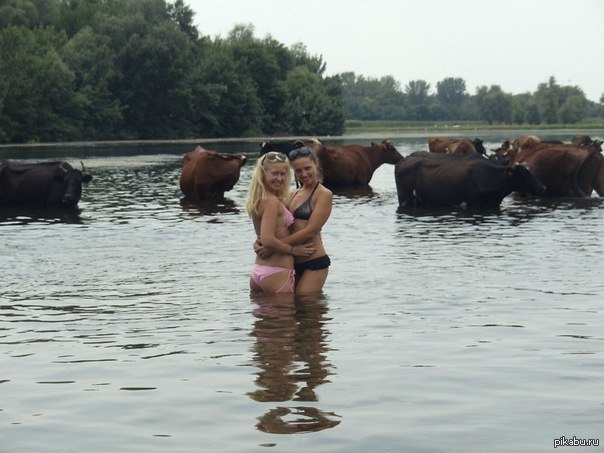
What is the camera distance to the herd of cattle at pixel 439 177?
88.1ft

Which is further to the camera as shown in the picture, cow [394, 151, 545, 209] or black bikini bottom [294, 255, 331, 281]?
cow [394, 151, 545, 209]

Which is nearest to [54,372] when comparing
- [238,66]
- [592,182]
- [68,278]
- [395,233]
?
[68,278]

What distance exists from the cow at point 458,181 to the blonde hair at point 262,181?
1440cm

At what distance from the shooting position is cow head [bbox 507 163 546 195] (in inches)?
1091

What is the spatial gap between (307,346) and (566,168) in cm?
2024

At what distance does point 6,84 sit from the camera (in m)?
94.1

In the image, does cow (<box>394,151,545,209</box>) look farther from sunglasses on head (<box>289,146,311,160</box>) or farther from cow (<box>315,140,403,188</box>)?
sunglasses on head (<box>289,146,311,160</box>)

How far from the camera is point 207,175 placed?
103ft

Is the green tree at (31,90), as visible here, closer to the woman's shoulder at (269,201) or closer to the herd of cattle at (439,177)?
the herd of cattle at (439,177)

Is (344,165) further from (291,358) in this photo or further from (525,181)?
(291,358)

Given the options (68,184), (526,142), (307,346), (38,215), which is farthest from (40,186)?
(307,346)

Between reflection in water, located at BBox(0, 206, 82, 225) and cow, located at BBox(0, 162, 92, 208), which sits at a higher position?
cow, located at BBox(0, 162, 92, 208)

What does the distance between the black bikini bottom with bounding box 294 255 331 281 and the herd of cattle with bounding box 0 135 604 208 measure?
13.0 meters

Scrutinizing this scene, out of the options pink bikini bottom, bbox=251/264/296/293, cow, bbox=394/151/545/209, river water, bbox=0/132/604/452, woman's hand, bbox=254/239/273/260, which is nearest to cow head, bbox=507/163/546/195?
cow, bbox=394/151/545/209
